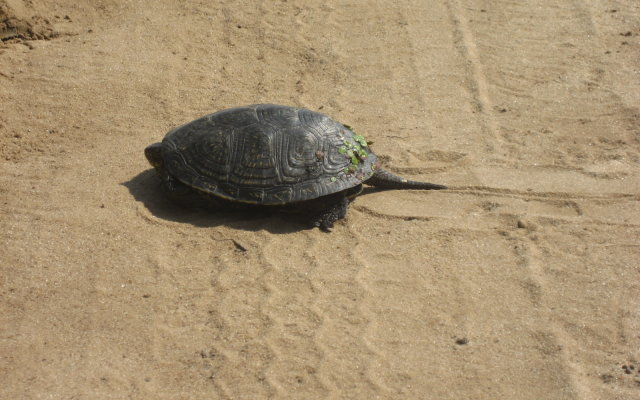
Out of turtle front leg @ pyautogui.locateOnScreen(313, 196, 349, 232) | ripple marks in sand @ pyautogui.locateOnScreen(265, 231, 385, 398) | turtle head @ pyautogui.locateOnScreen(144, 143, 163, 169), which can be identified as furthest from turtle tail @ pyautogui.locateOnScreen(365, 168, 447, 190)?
turtle head @ pyautogui.locateOnScreen(144, 143, 163, 169)

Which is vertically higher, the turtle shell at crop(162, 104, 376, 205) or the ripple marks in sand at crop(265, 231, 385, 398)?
the turtle shell at crop(162, 104, 376, 205)

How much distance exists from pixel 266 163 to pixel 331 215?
2.32 feet

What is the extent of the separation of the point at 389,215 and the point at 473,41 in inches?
151

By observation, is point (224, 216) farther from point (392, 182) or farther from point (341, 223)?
point (392, 182)

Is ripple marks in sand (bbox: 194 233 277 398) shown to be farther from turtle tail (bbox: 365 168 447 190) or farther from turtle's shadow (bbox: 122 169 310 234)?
turtle tail (bbox: 365 168 447 190)

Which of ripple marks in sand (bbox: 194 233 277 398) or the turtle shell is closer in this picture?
ripple marks in sand (bbox: 194 233 277 398)

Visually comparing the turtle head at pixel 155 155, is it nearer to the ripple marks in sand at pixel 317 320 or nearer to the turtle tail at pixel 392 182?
the ripple marks in sand at pixel 317 320

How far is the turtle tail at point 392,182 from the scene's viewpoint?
244 inches

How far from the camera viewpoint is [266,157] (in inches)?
226

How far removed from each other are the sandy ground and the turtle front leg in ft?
0.31

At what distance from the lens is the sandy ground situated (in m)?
4.47

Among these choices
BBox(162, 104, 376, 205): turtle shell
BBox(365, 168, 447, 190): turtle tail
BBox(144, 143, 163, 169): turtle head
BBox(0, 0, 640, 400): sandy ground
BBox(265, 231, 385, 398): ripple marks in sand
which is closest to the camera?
BBox(265, 231, 385, 398): ripple marks in sand

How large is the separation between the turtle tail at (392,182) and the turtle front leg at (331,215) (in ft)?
1.44

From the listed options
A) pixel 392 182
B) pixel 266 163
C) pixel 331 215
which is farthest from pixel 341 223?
pixel 266 163
